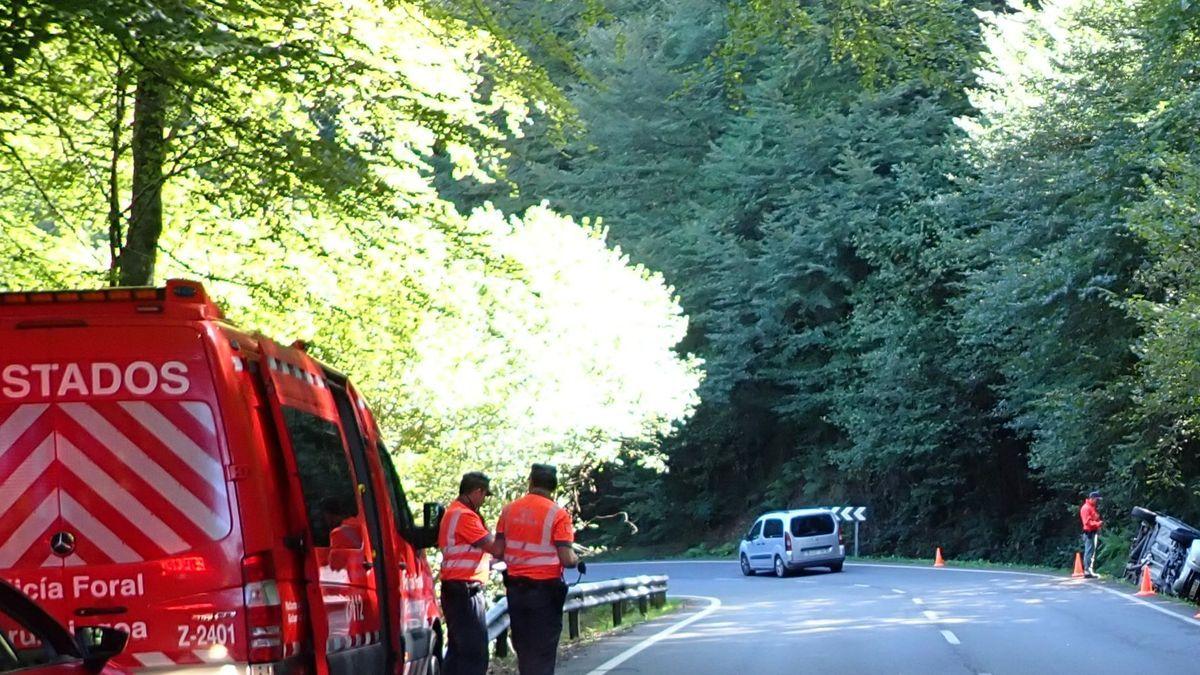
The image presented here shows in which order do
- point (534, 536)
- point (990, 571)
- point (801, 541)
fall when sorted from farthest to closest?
point (801, 541), point (990, 571), point (534, 536)

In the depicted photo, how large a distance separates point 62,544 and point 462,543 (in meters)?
4.92

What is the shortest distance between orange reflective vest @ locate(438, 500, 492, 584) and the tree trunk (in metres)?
3.47

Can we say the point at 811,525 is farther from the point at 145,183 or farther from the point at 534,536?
the point at 534,536

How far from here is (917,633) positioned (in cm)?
2044

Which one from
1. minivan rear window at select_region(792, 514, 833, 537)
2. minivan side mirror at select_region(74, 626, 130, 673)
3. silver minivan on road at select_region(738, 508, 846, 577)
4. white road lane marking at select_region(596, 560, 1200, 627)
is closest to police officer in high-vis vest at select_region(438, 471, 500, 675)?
minivan side mirror at select_region(74, 626, 130, 673)

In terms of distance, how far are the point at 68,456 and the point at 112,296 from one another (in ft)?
2.37

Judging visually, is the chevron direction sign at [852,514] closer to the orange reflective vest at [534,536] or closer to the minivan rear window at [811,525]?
the minivan rear window at [811,525]

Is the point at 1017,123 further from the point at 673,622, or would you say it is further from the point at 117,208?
the point at 117,208

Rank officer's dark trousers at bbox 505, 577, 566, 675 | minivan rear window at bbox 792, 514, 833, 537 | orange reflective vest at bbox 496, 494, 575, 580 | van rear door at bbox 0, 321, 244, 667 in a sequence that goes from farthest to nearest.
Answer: minivan rear window at bbox 792, 514, 833, 537 < officer's dark trousers at bbox 505, 577, 566, 675 < orange reflective vest at bbox 496, 494, 575, 580 < van rear door at bbox 0, 321, 244, 667

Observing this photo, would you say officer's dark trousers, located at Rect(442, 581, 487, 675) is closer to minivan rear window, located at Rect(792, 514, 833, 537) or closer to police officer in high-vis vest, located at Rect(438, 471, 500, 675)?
police officer in high-vis vest, located at Rect(438, 471, 500, 675)

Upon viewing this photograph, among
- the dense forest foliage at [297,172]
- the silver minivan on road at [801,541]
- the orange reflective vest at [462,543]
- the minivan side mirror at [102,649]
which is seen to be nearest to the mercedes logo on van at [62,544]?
the minivan side mirror at [102,649]

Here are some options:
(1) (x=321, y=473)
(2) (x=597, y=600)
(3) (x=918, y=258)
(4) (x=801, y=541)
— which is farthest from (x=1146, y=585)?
(1) (x=321, y=473)

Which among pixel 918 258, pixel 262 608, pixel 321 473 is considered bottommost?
pixel 262 608

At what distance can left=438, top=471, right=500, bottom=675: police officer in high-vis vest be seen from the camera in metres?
12.1
